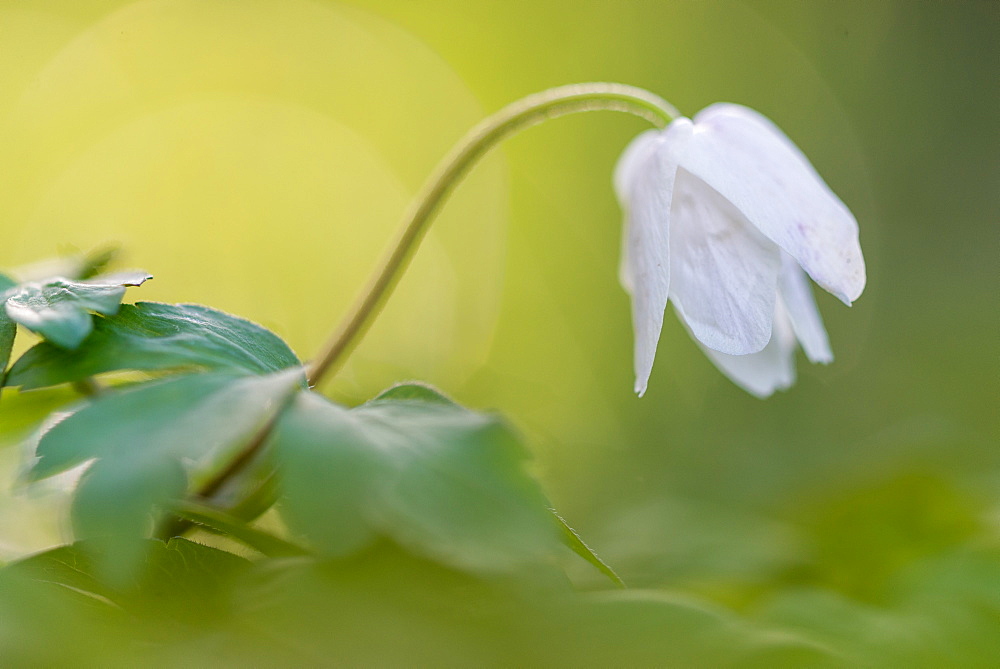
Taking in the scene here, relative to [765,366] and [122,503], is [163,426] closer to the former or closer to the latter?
[122,503]

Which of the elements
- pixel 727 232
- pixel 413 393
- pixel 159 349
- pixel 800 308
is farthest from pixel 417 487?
pixel 800 308

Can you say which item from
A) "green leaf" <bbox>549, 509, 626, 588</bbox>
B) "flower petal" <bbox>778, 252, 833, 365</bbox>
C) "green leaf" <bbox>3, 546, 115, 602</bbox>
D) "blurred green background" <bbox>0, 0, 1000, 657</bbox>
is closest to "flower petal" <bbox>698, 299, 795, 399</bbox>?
"flower petal" <bbox>778, 252, 833, 365</bbox>

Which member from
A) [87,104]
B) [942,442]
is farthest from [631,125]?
[942,442]

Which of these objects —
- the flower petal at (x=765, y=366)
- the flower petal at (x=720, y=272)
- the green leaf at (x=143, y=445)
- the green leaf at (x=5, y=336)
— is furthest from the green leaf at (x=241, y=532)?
the flower petal at (x=765, y=366)

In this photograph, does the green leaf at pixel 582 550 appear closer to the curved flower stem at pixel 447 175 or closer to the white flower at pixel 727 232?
the white flower at pixel 727 232

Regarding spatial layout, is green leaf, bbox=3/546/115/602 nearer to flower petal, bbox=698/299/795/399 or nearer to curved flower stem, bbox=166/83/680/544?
curved flower stem, bbox=166/83/680/544

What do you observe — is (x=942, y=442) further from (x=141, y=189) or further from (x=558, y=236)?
(x=141, y=189)
